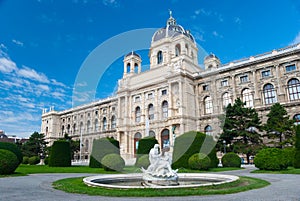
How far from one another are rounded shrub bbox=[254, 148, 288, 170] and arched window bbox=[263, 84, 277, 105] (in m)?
19.7

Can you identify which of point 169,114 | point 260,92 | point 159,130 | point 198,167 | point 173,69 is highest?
point 173,69

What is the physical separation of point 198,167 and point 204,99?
23765 millimetres

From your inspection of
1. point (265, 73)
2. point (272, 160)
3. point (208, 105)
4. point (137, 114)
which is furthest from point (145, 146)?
point (137, 114)

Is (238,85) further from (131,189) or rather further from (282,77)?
(131,189)

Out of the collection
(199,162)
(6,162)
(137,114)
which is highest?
(137,114)

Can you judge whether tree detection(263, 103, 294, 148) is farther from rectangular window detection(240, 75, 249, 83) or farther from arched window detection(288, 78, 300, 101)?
rectangular window detection(240, 75, 249, 83)

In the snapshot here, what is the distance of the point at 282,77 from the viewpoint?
33375 millimetres

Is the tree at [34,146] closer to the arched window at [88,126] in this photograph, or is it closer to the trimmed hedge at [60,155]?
the arched window at [88,126]

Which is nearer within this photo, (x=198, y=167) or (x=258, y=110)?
(x=198, y=167)

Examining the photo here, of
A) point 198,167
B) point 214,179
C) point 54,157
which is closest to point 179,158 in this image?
point 198,167

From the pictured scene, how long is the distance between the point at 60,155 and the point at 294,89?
3152 centimetres

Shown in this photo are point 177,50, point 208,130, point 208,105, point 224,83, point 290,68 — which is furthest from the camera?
point 177,50

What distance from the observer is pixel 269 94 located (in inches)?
1368

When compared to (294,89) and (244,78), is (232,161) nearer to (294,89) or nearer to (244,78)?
(294,89)
